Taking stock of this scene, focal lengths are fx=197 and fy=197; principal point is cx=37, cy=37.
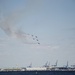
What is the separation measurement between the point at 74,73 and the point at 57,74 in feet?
55.6

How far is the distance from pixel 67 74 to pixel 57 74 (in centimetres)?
999

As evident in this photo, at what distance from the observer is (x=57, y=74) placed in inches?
7761

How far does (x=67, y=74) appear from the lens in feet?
638

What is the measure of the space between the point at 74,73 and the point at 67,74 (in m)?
7.02

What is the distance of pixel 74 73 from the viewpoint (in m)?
192
